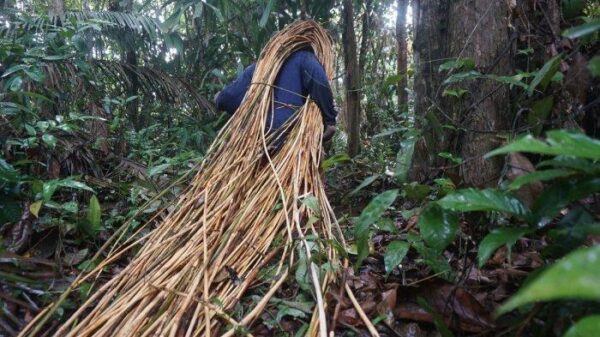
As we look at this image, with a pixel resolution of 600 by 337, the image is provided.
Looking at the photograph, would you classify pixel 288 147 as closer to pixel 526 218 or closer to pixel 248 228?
pixel 248 228

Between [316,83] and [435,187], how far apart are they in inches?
32.9

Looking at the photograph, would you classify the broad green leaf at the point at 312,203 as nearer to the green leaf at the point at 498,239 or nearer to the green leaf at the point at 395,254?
the green leaf at the point at 395,254

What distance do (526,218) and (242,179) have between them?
1.01 metres

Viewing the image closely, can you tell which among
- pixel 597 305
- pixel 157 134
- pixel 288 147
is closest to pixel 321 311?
pixel 597 305

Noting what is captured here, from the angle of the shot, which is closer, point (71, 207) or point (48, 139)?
point (71, 207)

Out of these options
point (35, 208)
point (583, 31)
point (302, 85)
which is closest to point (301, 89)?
point (302, 85)

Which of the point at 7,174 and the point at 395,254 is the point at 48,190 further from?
the point at 395,254

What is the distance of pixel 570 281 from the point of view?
0.32m

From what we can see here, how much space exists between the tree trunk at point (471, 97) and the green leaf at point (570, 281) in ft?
3.37

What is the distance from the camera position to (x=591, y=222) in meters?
0.75

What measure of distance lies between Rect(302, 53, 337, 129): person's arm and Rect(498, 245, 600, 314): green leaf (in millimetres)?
1807

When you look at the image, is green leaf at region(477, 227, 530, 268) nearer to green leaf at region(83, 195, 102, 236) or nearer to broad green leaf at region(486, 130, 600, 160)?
broad green leaf at region(486, 130, 600, 160)

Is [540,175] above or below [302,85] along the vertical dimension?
below

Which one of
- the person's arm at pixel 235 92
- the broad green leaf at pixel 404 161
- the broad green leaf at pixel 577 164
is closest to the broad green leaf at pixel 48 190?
the person's arm at pixel 235 92
